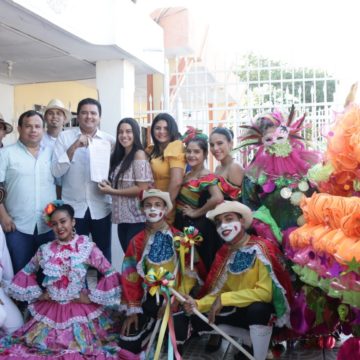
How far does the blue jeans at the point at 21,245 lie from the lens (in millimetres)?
4125

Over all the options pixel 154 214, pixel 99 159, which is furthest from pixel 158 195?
pixel 99 159

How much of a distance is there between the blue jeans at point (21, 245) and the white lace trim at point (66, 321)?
1.41 ft

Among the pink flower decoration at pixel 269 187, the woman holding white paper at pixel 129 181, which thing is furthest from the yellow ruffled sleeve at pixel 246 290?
the woman holding white paper at pixel 129 181

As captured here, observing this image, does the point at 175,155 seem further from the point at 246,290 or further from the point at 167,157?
the point at 246,290

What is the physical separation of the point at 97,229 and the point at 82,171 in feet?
1.69

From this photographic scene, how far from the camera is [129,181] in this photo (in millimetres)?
4266

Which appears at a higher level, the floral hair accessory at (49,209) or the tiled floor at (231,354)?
the floral hair accessory at (49,209)

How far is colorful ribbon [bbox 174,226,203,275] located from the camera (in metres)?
3.58

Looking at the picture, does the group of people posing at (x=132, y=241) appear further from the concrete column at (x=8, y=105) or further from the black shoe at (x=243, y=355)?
the concrete column at (x=8, y=105)

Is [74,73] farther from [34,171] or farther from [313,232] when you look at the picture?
[313,232]

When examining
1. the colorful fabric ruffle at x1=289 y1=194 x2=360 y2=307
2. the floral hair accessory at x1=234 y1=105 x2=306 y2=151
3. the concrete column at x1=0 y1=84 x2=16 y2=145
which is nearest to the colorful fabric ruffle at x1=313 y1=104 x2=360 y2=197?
the colorful fabric ruffle at x1=289 y1=194 x2=360 y2=307

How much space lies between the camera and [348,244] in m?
2.35

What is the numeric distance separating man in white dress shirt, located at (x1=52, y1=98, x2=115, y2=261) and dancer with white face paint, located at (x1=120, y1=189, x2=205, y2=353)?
2.03ft

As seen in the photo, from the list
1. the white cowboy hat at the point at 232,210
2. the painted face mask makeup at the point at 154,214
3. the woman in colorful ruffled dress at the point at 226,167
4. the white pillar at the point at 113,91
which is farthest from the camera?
the white pillar at the point at 113,91
